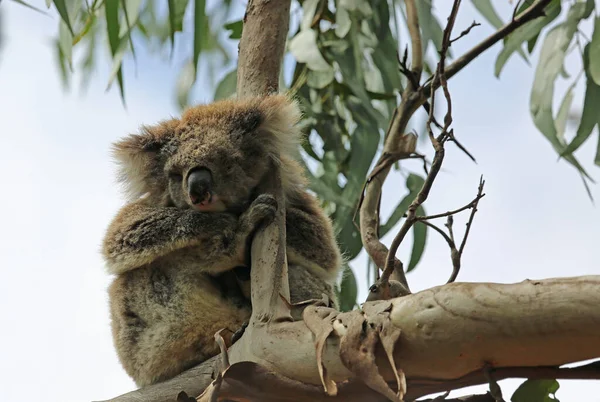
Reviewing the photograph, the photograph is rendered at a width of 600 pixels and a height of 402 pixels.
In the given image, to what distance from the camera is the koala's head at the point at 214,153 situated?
7.20 ft

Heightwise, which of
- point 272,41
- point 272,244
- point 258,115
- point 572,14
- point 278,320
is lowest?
point 278,320

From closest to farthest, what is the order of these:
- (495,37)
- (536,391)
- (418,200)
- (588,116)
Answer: (536,391)
(418,200)
(495,37)
(588,116)

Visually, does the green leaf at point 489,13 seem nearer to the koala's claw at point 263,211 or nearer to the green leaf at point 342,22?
the green leaf at point 342,22

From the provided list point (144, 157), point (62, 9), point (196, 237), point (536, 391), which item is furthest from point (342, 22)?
point (536, 391)

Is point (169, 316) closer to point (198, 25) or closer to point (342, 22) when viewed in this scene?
point (198, 25)

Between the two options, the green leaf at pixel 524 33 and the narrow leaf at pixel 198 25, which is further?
the green leaf at pixel 524 33

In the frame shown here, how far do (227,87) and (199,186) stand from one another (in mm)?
1382

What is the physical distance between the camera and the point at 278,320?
60.5 inches

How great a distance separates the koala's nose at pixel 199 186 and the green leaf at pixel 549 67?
1490 mm

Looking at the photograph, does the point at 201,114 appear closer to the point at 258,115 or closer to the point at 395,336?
the point at 258,115

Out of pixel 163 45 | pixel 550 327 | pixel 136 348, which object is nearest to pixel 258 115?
pixel 136 348

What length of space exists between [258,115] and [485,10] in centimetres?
142

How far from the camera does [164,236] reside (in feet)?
7.03

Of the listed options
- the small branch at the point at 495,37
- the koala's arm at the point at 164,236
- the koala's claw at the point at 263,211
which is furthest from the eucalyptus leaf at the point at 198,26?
the small branch at the point at 495,37
